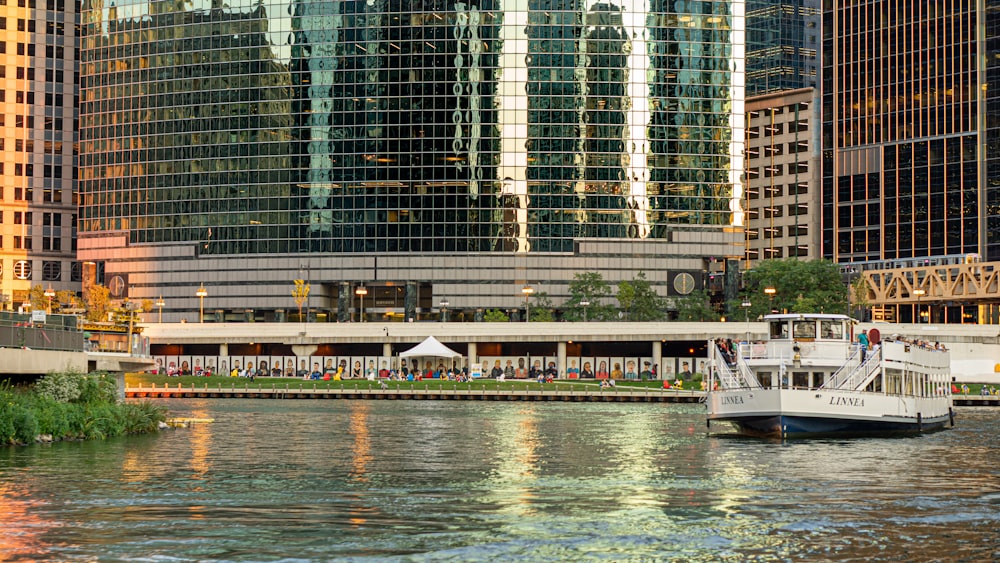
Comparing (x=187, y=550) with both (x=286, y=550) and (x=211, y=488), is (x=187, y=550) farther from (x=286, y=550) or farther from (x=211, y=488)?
(x=211, y=488)

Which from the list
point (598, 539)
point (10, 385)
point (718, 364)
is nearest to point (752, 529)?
point (598, 539)

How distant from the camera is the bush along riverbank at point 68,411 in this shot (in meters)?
72.8

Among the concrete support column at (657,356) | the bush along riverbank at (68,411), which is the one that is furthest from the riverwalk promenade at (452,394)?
the bush along riverbank at (68,411)

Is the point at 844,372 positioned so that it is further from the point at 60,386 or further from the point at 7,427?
the point at 7,427

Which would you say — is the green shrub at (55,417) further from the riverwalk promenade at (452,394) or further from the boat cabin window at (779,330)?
Answer: the riverwalk promenade at (452,394)

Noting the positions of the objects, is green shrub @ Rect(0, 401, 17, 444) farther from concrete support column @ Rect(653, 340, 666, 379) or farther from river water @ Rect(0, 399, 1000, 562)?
concrete support column @ Rect(653, 340, 666, 379)

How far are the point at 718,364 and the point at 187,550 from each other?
2014 inches

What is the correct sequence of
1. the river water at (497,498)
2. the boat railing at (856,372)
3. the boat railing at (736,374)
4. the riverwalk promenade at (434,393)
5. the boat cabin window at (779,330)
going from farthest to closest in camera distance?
1. the riverwalk promenade at (434,393)
2. the boat cabin window at (779,330)
3. the boat railing at (736,374)
4. the boat railing at (856,372)
5. the river water at (497,498)

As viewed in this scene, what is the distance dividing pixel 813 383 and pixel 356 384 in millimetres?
82936

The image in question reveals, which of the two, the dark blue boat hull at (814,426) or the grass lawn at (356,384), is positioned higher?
the dark blue boat hull at (814,426)

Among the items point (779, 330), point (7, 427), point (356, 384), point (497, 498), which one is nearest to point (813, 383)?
point (779, 330)

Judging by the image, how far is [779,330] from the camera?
8669 cm

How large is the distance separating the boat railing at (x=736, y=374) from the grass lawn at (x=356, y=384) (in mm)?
65751

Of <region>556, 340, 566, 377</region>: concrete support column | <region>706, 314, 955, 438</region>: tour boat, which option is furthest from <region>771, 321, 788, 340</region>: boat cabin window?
<region>556, 340, 566, 377</region>: concrete support column
